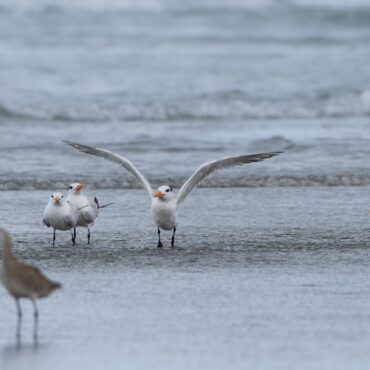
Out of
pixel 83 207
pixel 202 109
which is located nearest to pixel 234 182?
pixel 83 207

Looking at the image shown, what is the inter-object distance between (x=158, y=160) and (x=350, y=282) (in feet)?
24.6

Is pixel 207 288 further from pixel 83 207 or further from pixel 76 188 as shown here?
pixel 76 188

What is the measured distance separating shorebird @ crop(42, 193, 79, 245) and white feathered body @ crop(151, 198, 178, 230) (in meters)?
0.73

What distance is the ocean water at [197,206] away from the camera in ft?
24.8

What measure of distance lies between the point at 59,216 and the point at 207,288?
233 centimetres

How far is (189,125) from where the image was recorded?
21.2m

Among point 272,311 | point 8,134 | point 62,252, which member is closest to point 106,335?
point 272,311

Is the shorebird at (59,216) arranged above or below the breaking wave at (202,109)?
below

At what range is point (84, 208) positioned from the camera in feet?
37.1

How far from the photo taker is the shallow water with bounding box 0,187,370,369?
725 centimetres

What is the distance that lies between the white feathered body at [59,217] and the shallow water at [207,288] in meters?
0.20

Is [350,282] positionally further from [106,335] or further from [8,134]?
[8,134]

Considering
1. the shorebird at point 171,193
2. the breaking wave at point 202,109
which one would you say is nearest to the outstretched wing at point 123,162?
the shorebird at point 171,193

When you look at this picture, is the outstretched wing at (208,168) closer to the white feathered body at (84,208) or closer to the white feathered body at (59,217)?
the white feathered body at (84,208)
